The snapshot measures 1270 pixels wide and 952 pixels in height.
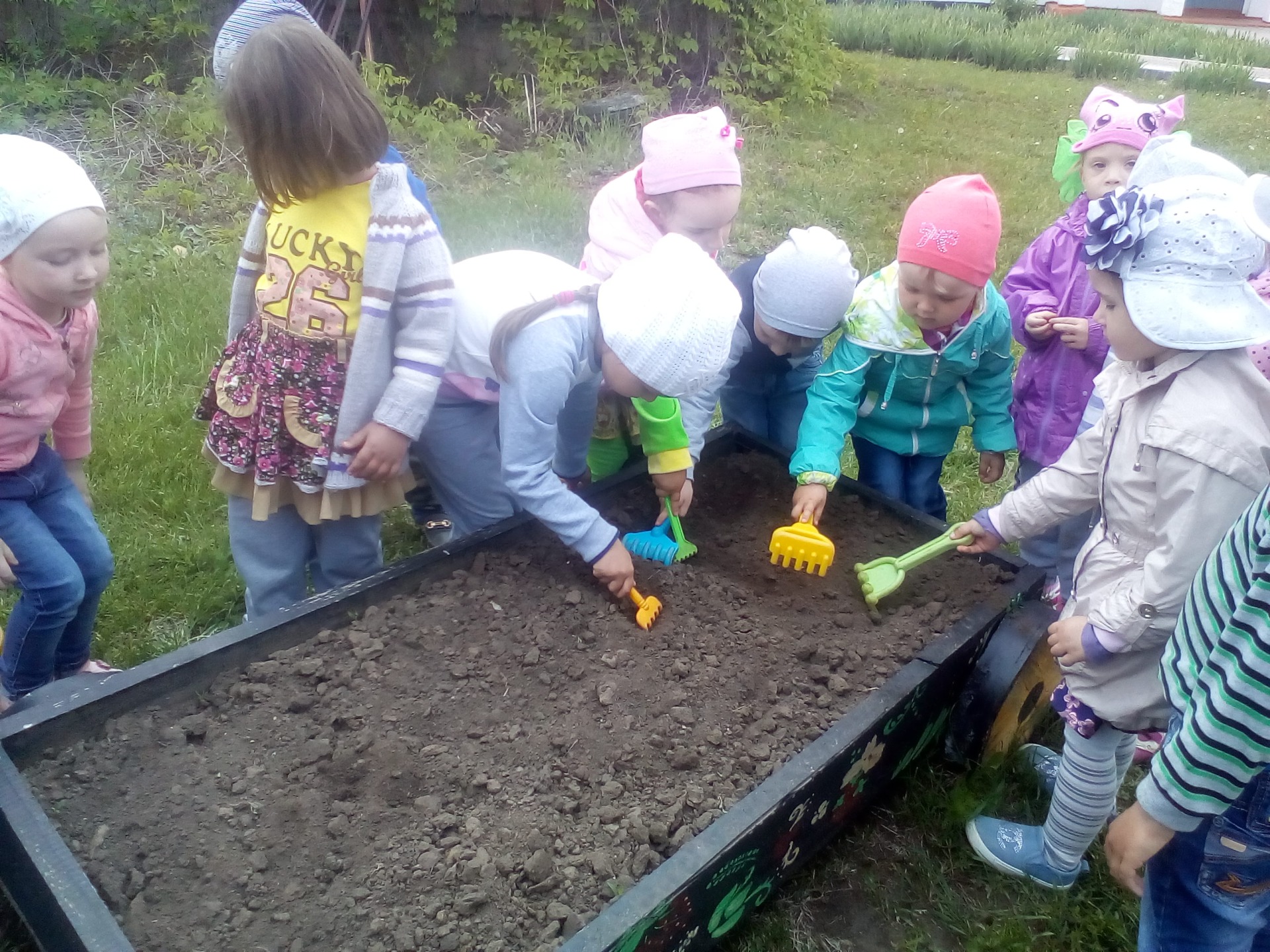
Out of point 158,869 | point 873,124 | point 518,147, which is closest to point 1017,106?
point 873,124

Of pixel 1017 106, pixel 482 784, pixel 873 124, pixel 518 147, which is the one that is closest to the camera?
pixel 482 784

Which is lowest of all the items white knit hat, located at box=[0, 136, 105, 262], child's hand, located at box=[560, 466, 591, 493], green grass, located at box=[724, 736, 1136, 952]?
green grass, located at box=[724, 736, 1136, 952]

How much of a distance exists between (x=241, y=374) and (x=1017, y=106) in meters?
9.69

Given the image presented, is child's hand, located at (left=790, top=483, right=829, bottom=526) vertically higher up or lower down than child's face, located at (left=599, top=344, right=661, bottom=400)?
lower down

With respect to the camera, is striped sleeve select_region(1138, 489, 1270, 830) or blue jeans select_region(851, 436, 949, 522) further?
blue jeans select_region(851, 436, 949, 522)

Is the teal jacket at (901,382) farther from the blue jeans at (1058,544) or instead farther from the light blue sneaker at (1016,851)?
the light blue sneaker at (1016,851)

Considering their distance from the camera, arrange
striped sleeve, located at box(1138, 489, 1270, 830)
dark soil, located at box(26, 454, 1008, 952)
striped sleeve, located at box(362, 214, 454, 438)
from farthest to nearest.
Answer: striped sleeve, located at box(362, 214, 454, 438)
dark soil, located at box(26, 454, 1008, 952)
striped sleeve, located at box(1138, 489, 1270, 830)

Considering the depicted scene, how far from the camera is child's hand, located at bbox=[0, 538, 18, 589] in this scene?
193 centimetres

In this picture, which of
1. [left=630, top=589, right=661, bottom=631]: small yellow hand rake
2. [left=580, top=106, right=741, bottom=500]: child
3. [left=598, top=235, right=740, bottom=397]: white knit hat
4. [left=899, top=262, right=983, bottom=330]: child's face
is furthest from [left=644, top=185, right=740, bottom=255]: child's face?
[left=630, top=589, right=661, bottom=631]: small yellow hand rake

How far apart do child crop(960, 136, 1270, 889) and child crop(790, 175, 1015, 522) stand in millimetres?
594

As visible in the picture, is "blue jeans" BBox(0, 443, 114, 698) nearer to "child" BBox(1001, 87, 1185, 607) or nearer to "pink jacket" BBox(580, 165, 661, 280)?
"pink jacket" BBox(580, 165, 661, 280)

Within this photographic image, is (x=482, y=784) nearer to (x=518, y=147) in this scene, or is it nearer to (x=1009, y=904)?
(x=1009, y=904)

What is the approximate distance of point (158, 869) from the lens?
5.41ft

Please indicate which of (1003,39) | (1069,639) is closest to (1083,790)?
(1069,639)
